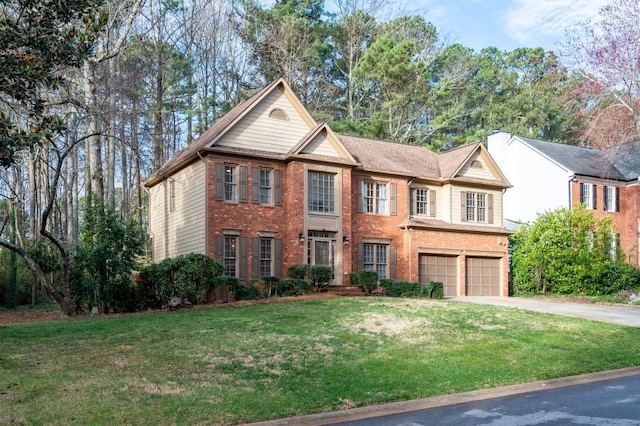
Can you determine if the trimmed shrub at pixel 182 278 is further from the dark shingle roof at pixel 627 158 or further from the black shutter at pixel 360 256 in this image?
the dark shingle roof at pixel 627 158

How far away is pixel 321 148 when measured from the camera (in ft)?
81.0

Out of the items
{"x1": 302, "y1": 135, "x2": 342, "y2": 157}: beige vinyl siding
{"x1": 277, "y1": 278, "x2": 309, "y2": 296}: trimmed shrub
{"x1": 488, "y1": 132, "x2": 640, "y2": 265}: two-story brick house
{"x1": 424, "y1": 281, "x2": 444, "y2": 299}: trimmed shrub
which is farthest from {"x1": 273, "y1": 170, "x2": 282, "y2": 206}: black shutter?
{"x1": 488, "y1": 132, "x2": 640, "y2": 265}: two-story brick house

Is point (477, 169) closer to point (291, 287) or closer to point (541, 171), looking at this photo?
point (541, 171)

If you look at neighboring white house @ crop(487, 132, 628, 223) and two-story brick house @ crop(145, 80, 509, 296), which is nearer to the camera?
two-story brick house @ crop(145, 80, 509, 296)

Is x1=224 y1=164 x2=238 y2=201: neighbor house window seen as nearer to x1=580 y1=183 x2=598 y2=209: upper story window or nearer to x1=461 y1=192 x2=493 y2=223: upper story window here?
x1=461 y1=192 x2=493 y2=223: upper story window

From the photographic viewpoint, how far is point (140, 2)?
82.1 feet

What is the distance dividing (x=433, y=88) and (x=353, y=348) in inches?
1314

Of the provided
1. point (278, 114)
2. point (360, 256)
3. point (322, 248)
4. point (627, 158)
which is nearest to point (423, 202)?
point (360, 256)

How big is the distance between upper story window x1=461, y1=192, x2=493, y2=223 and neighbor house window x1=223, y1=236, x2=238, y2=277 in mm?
11212

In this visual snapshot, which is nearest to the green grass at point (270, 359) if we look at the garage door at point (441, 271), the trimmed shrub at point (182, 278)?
the trimmed shrub at point (182, 278)

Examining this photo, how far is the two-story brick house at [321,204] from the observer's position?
23.2 metres

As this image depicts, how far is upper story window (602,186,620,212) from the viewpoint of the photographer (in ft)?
116

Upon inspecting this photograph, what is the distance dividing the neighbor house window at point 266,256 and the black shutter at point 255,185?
154cm

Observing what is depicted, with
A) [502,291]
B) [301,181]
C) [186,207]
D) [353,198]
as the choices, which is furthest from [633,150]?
[186,207]
